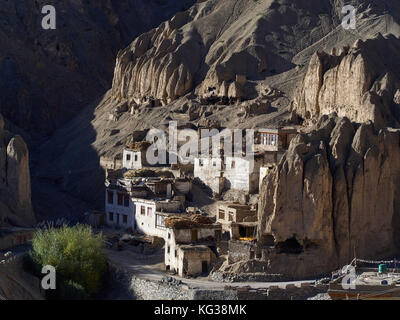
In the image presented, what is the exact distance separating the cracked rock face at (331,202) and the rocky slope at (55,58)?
58111 mm

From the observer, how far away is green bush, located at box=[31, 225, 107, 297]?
56312mm

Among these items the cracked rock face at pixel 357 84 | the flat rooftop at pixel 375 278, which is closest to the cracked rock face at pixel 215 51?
the cracked rock face at pixel 357 84

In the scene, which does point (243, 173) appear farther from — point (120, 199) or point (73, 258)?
point (73, 258)

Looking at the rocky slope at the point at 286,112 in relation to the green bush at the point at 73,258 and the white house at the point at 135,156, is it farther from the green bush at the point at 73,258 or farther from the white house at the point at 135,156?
the green bush at the point at 73,258

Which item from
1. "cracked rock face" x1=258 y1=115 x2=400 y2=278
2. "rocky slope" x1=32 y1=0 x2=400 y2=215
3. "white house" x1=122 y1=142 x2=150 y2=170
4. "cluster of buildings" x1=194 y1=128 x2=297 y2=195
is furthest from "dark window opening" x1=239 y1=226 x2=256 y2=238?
"rocky slope" x1=32 y1=0 x2=400 y2=215

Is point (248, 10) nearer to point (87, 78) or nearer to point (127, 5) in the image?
point (87, 78)

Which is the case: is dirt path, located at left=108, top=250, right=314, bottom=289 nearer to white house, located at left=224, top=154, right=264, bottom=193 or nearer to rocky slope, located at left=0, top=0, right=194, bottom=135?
white house, located at left=224, top=154, right=264, bottom=193

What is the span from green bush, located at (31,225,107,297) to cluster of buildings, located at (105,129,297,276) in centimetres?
382

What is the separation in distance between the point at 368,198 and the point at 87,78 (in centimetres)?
6915

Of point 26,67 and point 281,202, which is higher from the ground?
point 26,67

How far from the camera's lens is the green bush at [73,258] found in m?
56.3

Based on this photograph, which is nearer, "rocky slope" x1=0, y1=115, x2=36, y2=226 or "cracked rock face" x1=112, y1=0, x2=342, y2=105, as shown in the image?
"rocky slope" x1=0, y1=115, x2=36, y2=226
